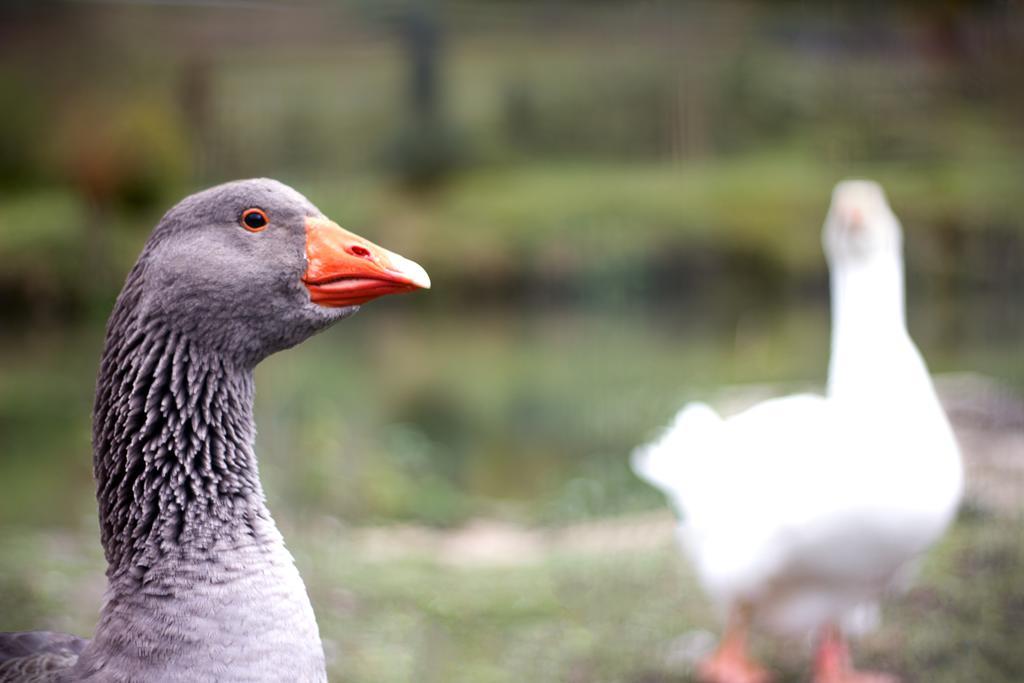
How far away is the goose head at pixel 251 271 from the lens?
106cm

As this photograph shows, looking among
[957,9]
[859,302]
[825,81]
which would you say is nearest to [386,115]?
[825,81]

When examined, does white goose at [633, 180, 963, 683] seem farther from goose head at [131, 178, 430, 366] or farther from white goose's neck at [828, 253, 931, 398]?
goose head at [131, 178, 430, 366]

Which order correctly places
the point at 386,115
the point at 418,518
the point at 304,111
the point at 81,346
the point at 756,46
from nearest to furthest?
the point at 418,518
the point at 81,346
the point at 304,111
the point at 386,115
the point at 756,46

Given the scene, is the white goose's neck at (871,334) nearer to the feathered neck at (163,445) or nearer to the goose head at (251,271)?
the goose head at (251,271)

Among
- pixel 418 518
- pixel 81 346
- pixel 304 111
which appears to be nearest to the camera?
pixel 418 518

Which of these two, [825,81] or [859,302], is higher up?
[825,81]

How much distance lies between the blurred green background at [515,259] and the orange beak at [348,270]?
51.9 inches

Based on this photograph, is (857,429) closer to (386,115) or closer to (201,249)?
(201,249)

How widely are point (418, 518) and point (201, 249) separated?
2385 millimetres

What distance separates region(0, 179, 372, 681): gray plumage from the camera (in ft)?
3.37

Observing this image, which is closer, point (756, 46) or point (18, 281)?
point (18, 281)

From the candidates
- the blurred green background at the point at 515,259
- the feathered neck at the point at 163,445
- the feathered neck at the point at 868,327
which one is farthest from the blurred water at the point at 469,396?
the feathered neck at the point at 163,445

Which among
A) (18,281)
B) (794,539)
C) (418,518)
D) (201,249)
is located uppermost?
(18,281)

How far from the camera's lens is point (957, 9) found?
563 centimetres
